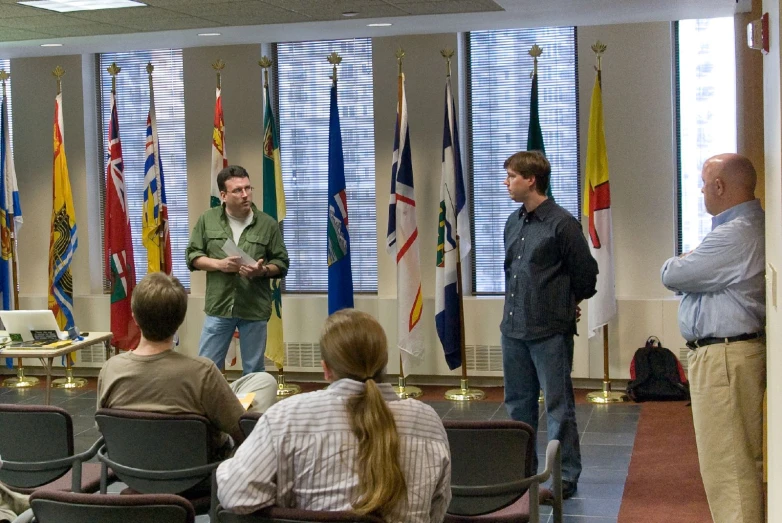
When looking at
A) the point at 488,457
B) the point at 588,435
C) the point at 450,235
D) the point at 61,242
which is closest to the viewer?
the point at 488,457

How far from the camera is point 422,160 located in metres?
7.59

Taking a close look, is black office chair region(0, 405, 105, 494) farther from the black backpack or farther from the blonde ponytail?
the black backpack

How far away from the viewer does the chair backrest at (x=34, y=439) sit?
3.35 metres

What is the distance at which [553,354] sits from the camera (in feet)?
14.4

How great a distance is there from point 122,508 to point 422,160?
219 inches

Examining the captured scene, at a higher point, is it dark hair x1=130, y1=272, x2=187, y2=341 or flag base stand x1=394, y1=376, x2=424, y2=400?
dark hair x1=130, y1=272, x2=187, y2=341

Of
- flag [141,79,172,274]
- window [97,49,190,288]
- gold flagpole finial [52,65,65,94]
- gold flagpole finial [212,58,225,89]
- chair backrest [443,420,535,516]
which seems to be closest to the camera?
chair backrest [443,420,535,516]

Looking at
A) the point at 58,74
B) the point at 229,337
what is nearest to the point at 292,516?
the point at 229,337

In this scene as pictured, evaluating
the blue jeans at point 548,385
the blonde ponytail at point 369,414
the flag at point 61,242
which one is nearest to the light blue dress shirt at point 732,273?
the blue jeans at point 548,385

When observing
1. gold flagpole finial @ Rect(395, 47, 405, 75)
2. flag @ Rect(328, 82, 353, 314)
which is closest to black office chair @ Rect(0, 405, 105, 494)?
flag @ Rect(328, 82, 353, 314)

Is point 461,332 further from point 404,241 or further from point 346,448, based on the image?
point 346,448

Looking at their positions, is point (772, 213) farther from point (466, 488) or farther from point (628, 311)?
point (628, 311)

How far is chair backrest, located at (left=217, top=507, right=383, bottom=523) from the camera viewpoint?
7.18 feet

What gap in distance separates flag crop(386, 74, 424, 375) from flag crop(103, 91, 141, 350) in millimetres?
2182
